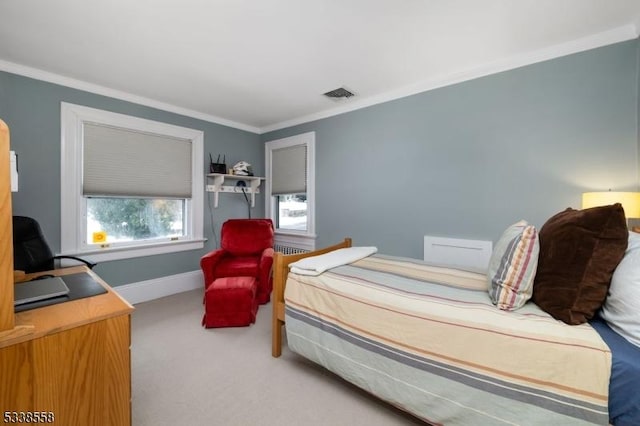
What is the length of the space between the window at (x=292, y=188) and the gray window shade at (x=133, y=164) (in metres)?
1.23

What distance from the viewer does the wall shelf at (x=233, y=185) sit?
12.5 ft

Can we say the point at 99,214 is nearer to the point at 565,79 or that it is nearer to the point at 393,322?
the point at 393,322

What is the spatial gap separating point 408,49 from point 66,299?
9.01 ft

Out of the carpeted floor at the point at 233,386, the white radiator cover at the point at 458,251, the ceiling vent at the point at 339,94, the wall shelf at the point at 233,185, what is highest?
the ceiling vent at the point at 339,94

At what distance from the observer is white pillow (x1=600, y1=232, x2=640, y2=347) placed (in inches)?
38.9

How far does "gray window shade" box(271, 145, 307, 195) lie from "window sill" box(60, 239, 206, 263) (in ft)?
4.58

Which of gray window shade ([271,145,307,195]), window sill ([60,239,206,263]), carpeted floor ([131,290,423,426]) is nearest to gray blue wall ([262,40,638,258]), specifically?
gray window shade ([271,145,307,195])

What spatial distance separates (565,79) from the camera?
82.8 inches

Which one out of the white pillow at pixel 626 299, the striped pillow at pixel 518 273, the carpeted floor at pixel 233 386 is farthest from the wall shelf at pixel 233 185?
the white pillow at pixel 626 299

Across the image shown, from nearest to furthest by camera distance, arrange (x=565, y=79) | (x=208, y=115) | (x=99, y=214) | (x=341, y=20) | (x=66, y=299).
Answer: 1. (x=66, y=299)
2. (x=341, y=20)
3. (x=565, y=79)
4. (x=99, y=214)
5. (x=208, y=115)

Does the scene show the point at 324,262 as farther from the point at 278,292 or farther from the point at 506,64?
the point at 506,64

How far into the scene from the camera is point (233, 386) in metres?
1.74

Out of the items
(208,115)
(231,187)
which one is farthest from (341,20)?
(231,187)

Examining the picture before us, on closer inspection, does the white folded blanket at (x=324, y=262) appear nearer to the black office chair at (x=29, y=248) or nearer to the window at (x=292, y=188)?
the window at (x=292, y=188)
